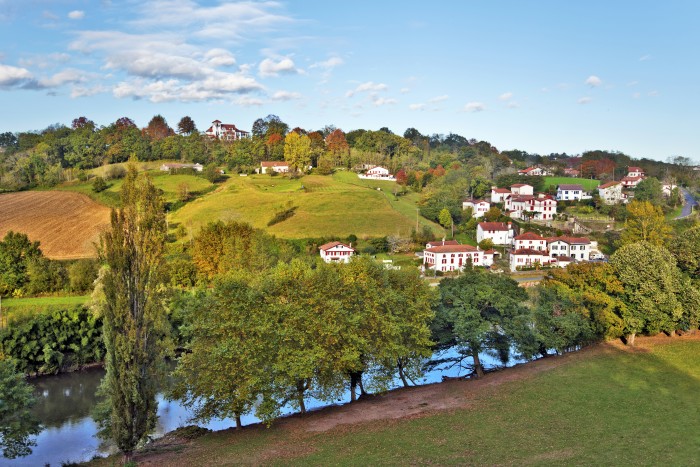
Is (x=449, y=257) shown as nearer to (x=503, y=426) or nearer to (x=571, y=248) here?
(x=571, y=248)

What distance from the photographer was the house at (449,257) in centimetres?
7362

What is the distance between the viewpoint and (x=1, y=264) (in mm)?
52438

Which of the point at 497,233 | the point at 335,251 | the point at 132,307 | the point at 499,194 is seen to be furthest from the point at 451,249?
the point at 132,307

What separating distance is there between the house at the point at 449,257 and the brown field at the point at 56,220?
1628 inches

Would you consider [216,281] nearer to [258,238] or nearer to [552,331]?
[552,331]

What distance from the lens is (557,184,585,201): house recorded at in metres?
109

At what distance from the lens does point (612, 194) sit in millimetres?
107375

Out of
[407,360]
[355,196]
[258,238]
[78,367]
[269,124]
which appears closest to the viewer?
[407,360]

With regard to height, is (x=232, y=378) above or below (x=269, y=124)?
below

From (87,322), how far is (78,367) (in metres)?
3.40

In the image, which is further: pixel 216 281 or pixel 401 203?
pixel 401 203

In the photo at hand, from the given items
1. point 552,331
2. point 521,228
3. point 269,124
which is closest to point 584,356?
point 552,331

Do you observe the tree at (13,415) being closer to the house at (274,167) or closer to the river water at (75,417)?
the river water at (75,417)

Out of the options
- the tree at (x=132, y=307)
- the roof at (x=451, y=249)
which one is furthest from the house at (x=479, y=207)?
the tree at (x=132, y=307)
